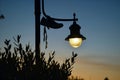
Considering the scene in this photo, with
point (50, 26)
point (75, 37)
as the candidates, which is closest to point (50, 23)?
point (50, 26)

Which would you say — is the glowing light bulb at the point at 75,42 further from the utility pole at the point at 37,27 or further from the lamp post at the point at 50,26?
the utility pole at the point at 37,27

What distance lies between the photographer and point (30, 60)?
336 inches

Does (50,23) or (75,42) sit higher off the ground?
(50,23)

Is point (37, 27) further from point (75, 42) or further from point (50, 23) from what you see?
point (75, 42)

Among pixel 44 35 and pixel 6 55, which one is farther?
pixel 44 35

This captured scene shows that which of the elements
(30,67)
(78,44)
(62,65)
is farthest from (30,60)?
(78,44)

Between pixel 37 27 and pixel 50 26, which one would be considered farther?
pixel 50 26

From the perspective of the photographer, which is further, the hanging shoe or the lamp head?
the lamp head

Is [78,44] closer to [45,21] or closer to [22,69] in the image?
[45,21]

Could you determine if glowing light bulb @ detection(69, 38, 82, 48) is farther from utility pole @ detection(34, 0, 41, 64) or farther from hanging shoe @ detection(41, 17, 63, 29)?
utility pole @ detection(34, 0, 41, 64)

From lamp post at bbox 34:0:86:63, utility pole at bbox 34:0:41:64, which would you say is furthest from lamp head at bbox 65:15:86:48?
utility pole at bbox 34:0:41:64

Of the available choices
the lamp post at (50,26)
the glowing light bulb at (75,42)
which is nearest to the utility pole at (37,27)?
the lamp post at (50,26)

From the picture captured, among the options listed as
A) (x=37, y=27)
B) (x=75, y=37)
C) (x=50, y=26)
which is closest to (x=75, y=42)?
(x=75, y=37)

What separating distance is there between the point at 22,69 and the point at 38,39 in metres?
0.84
